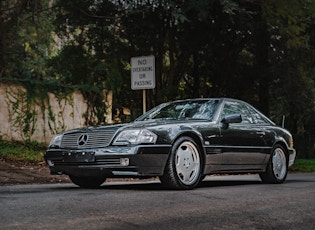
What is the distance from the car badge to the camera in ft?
25.9

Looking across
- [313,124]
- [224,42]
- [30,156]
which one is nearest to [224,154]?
[30,156]

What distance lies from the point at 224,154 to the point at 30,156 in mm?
6872

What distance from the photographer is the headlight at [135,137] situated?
763cm

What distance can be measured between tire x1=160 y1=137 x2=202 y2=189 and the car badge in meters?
1.13

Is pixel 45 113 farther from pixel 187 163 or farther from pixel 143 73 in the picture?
pixel 187 163

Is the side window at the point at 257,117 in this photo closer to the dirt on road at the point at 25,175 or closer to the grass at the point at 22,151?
the dirt on road at the point at 25,175

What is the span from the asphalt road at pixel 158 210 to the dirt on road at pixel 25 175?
9.90 ft

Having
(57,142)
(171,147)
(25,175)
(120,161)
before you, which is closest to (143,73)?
(25,175)

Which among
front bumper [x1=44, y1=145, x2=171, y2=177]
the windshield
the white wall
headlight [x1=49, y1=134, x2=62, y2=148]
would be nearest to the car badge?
front bumper [x1=44, y1=145, x2=171, y2=177]

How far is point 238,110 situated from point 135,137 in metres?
2.54

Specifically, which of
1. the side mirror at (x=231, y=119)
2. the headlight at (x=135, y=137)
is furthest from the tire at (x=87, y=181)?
the side mirror at (x=231, y=119)

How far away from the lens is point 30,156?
14.3m

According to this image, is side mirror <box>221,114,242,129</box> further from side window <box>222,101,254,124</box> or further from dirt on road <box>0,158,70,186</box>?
dirt on road <box>0,158,70,186</box>

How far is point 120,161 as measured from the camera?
7547 mm
